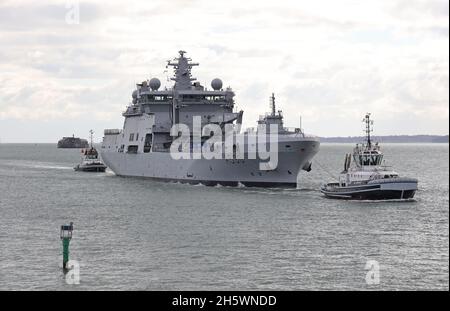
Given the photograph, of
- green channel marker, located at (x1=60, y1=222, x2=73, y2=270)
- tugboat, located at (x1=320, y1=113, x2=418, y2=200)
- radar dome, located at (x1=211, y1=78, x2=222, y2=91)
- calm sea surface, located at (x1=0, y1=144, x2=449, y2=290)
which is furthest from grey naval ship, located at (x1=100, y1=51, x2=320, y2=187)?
green channel marker, located at (x1=60, y1=222, x2=73, y2=270)

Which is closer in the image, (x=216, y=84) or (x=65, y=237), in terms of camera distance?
(x=65, y=237)

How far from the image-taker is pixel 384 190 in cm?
5984

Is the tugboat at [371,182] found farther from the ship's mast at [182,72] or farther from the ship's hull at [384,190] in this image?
the ship's mast at [182,72]

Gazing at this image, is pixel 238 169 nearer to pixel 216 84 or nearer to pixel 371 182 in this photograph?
pixel 371 182

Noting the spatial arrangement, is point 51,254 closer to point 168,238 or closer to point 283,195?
point 168,238

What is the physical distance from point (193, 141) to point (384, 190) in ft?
86.3

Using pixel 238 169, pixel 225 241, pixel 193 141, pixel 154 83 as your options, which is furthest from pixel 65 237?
pixel 154 83

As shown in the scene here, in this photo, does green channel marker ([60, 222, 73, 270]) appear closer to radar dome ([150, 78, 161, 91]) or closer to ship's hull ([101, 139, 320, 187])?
ship's hull ([101, 139, 320, 187])

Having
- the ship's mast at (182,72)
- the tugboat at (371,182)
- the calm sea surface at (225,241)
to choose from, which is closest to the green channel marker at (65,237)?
the calm sea surface at (225,241)

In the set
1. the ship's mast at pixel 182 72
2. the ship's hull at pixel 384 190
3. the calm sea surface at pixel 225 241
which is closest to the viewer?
the calm sea surface at pixel 225 241

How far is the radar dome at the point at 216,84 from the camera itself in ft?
299

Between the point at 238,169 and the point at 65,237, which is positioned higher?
the point at 238,169
